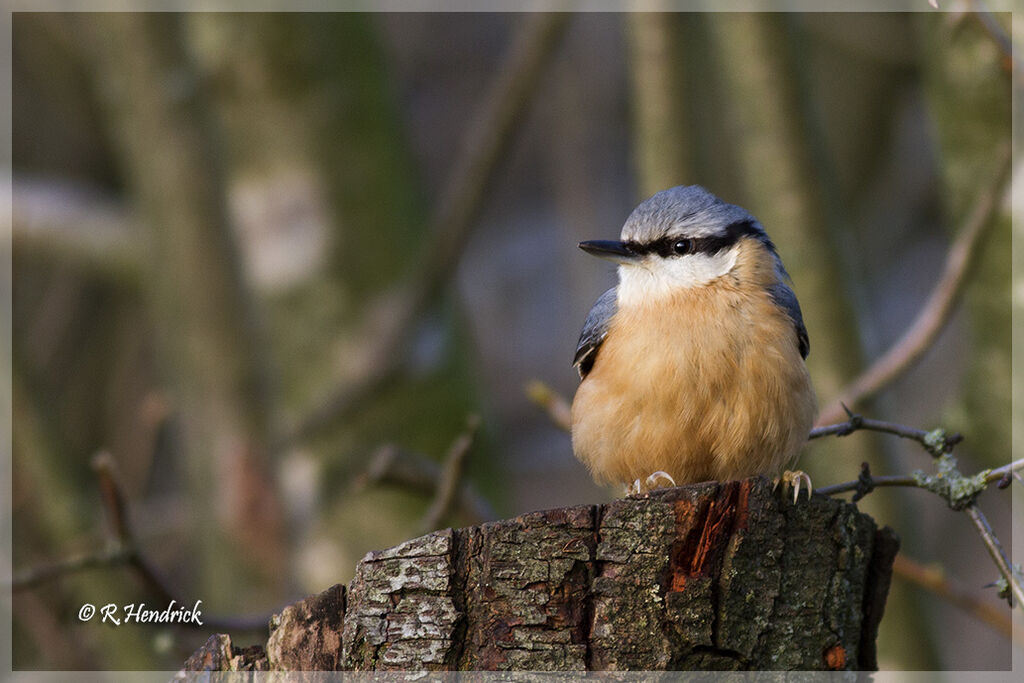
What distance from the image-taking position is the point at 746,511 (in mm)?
1760

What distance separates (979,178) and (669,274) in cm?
129

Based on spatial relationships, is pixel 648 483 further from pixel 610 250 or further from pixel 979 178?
pixel 979 178

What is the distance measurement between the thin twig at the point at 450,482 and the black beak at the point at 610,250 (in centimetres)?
58

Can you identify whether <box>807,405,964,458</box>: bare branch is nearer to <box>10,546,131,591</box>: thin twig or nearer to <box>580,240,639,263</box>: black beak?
<box>580,240,639,263</box>: black beak

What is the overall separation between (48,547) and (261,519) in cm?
116

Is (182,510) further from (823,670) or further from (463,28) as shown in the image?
(463,28)

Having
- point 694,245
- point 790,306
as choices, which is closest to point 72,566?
point 694,245

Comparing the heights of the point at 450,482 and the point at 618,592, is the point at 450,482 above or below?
above

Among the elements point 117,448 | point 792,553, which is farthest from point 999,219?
point 117,448

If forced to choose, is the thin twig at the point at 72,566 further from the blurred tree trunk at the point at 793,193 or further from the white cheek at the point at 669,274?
the blurred tree trunk at the point at 793,193

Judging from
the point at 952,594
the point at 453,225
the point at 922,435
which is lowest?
the point at 952,594

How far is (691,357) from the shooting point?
106 inches

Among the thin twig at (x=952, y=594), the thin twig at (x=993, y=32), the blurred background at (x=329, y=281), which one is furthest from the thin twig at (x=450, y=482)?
the thin twig at (x=993, y=32)

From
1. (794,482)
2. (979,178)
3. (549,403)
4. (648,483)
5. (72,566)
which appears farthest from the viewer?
(979,178)
